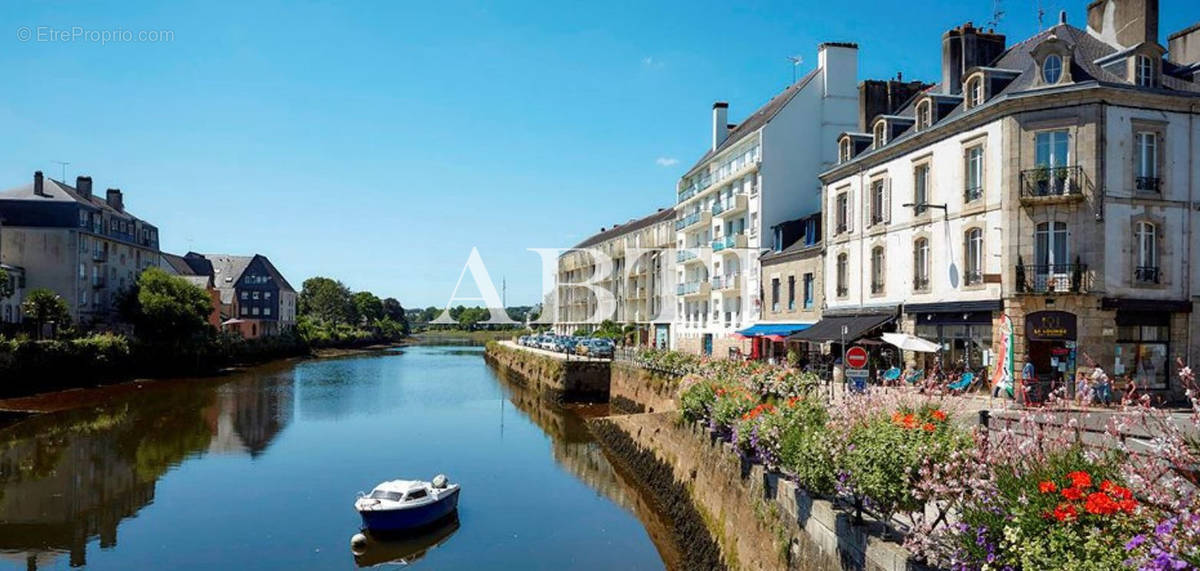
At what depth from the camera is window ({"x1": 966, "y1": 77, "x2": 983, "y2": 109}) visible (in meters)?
23.1

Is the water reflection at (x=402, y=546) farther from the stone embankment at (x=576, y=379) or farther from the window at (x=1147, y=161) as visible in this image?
the stone embankment at (x=576, y=379)

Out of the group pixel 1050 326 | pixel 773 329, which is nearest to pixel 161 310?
pixel 773 329

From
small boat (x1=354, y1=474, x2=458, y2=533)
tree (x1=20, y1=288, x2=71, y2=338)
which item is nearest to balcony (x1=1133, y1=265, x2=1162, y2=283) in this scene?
small boat (x1=354, y1=474, x2=458, y2=533)

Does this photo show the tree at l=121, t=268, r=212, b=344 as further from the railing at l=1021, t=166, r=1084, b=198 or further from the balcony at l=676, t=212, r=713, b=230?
the railing at l=1021, t=166, r=1084, b=198

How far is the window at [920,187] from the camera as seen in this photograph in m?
25.4

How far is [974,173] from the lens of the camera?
23.1 m

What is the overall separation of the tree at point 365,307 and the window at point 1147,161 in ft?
413

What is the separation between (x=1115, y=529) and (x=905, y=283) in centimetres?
2148

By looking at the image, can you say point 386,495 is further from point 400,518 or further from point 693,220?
point 693,220

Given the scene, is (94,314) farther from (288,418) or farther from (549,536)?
(549,536)

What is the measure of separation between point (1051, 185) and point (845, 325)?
803 centimetres

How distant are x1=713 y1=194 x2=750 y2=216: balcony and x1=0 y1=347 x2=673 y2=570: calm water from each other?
14.1m

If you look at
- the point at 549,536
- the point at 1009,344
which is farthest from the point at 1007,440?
the point at 1009,344

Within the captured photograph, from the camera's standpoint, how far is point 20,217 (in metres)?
50.5
